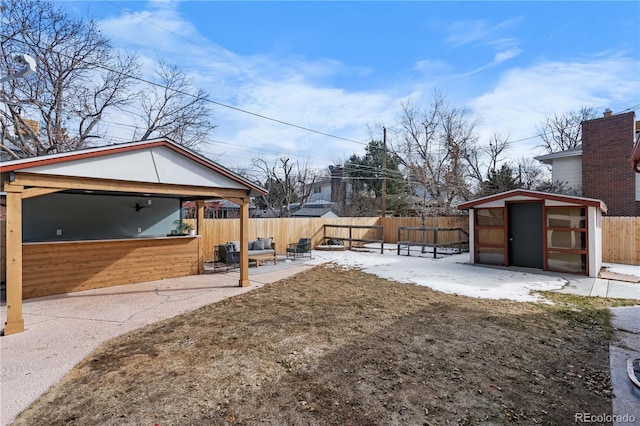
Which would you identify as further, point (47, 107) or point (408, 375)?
point (47, 107)

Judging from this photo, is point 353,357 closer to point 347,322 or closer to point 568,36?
point 347,322

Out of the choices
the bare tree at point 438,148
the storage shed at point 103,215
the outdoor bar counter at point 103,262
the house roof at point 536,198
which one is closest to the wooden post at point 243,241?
the storage shed at point 103,215

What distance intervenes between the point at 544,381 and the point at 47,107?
16774 mm

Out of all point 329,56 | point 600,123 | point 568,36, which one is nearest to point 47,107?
point 329,56

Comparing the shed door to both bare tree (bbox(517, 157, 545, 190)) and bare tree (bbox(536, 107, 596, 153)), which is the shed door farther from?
bare tree (bbox(536, 107, 596, 153))

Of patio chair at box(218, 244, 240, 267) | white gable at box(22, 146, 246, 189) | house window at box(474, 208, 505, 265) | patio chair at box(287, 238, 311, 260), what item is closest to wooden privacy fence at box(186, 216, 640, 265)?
patio chair at box(218, 244, 240, 267)

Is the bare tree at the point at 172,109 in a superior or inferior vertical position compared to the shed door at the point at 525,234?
superior

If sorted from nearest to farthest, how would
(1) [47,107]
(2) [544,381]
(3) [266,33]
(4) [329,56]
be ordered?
(2) [544,381] → (3) [266,33] → (1) [47,107] → (4) [329,56]

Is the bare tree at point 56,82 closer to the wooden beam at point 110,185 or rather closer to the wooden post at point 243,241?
the wooden beam at point 110,185

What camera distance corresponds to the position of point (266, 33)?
10.5 meters

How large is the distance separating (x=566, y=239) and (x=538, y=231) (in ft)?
2.25

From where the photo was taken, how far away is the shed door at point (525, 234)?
938 cm

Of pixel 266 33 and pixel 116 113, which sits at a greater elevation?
pixel 266 33

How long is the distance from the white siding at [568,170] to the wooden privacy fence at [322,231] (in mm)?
4597
